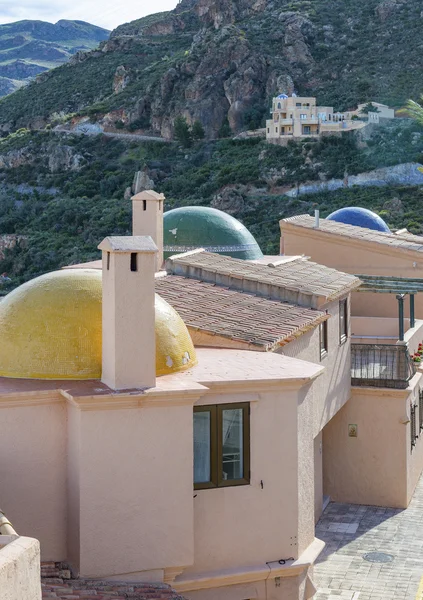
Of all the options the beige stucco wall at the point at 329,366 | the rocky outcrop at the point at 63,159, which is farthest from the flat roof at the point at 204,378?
the rocky outcrop at the point at 63,159

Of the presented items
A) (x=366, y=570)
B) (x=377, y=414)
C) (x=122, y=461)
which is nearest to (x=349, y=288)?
(x=377, y=414)

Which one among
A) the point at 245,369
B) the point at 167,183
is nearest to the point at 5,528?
the point at 245,369

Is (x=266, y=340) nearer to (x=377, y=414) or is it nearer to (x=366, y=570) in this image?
(x=366, y=570)

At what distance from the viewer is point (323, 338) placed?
17.4 metres

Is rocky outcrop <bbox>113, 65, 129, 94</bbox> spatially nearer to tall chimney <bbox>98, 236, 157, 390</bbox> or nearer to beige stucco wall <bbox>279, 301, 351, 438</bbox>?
beige stucco wall <bbox>279, 301, 351, 438</bbox>

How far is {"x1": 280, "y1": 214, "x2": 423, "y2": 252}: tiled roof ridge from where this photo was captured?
2498cm

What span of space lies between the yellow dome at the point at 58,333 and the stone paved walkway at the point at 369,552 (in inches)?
202

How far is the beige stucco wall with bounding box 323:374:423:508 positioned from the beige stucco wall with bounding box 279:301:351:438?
2.10 feet

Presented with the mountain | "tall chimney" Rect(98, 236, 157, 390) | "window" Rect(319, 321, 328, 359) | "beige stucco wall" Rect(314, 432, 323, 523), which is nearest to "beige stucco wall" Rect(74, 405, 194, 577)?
"tall chimney" Rect(98, 236, 157, 390)

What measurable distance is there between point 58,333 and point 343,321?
869 centimetres

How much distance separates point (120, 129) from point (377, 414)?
306 feet

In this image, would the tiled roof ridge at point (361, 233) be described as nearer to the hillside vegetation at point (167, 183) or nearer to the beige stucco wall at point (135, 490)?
the beige stucco wall at point (135, 490)

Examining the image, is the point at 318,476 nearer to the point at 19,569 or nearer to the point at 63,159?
the point at 19,569

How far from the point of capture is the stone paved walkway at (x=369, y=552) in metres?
14.7
